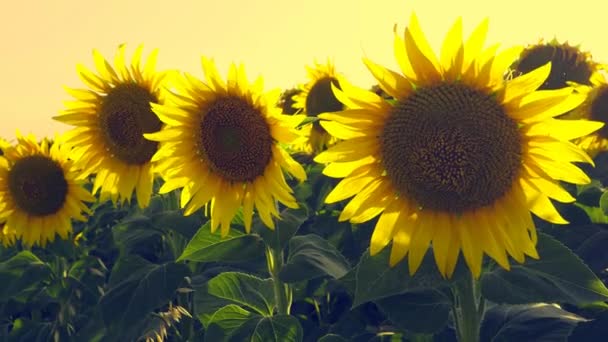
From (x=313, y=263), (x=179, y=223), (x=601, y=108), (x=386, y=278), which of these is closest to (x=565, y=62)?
(x=601, y=108)

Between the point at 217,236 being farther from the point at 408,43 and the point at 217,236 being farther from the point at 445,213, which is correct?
the point at 408,43

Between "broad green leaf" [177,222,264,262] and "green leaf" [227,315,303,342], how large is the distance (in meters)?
0.31

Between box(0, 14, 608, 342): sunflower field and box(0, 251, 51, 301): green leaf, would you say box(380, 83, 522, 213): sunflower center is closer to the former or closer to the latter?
box(0, 14, 608, 342): sunflower field

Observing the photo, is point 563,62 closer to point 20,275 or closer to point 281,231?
point 281,231

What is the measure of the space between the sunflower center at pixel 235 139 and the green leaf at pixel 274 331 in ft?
2.33

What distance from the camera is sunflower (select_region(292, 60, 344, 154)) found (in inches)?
274

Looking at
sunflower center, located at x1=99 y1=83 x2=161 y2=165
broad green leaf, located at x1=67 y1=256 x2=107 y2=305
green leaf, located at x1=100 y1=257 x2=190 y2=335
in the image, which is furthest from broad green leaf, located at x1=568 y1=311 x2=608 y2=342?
broad green leaf, located at x1=67 y1=256 x2=107 y2=305

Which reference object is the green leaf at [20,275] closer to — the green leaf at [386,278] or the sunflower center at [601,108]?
the green leaf at [386,278]

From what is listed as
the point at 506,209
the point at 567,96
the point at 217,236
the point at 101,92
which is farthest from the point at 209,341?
the point at 101,92

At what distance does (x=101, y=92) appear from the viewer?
4594 mm

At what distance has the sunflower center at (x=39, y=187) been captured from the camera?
211 inches

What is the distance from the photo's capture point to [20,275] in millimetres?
4832

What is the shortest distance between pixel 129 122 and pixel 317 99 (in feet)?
9.99

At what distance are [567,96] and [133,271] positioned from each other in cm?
245
